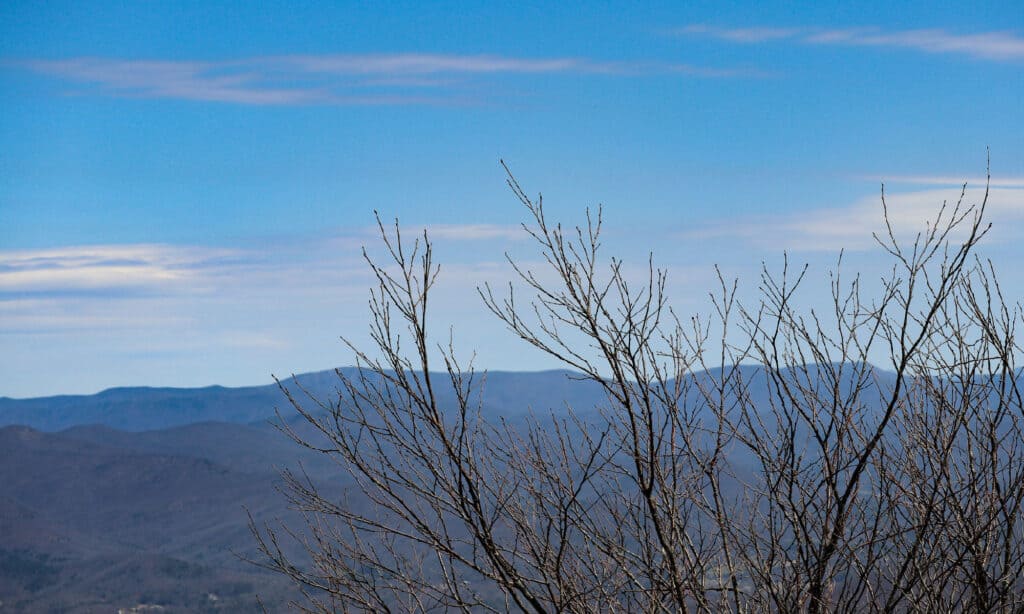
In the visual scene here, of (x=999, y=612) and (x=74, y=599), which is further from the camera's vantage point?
(x=74, y=599)

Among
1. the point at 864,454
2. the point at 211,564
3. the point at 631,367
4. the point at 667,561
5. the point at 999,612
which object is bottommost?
the point at 211,564

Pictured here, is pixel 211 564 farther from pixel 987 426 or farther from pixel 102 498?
pixel 987 426

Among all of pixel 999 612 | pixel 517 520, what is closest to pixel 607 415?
pixel 517 520

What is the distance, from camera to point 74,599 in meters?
114

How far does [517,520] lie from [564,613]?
0.63 meters

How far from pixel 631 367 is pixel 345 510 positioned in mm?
2246

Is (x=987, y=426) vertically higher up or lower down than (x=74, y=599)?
higher up

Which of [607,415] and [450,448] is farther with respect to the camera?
[607,415]

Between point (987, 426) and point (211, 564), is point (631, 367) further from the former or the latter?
point (211, 564)

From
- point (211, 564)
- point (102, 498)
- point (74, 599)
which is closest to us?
point (74, 599)

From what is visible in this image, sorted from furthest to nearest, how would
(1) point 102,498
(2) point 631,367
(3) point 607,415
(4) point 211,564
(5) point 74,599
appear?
(1) point 102,498 → (4) point 211,564 → (5) point 74,599 → (3) point 607,415 → (2) point 631,367

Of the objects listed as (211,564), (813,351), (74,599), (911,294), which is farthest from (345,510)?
(211,564)

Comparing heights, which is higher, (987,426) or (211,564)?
(987,426)

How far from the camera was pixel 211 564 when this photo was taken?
138625 mm
